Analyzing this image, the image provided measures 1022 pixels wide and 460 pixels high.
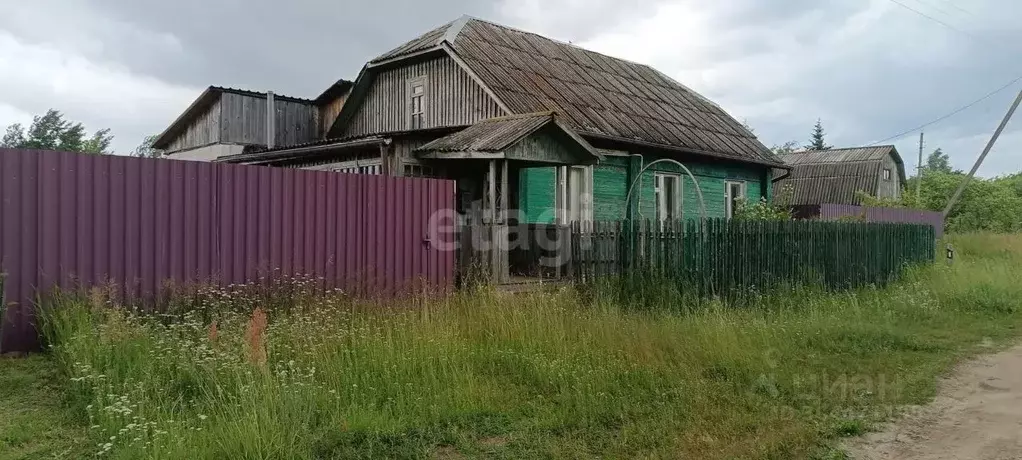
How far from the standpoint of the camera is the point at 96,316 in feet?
17.8

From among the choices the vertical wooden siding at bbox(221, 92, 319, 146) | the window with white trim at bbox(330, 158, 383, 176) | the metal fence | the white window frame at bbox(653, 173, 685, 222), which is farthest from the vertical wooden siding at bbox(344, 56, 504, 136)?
the metal fence

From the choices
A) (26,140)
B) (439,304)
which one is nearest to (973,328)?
(439,304)

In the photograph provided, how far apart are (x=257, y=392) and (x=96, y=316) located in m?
2.26

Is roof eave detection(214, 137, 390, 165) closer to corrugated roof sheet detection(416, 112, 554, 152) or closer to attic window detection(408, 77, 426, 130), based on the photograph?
corrugated roof sheet detection(416, 112, 554, 152)

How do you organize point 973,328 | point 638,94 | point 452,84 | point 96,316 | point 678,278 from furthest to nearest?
point 638,94
point 452,84
point 678,278
point 973,328
point 96,316

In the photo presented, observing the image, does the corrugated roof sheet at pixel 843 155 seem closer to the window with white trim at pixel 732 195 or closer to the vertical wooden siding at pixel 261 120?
the window with white trim at pixel 732 195

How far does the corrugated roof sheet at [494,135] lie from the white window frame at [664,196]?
597 centimetres

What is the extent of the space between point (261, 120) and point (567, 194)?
10604 mm

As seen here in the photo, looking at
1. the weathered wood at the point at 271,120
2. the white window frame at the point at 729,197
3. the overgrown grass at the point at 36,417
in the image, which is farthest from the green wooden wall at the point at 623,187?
the weathered wood at the point at 271,120

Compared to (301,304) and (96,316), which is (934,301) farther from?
(96,316)

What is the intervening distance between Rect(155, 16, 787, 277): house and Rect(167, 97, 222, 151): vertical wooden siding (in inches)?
24.7

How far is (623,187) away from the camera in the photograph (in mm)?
15352

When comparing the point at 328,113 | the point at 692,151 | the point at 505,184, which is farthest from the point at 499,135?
the point at 328,113

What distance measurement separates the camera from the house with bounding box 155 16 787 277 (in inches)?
433
